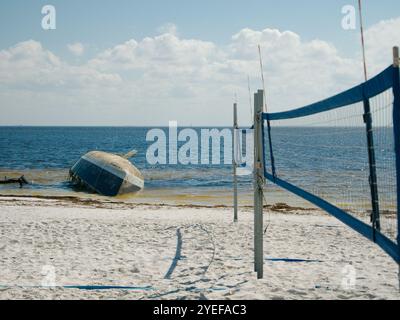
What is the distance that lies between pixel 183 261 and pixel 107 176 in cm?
1494

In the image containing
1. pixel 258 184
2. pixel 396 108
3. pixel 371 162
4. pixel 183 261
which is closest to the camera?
pixel 396 108

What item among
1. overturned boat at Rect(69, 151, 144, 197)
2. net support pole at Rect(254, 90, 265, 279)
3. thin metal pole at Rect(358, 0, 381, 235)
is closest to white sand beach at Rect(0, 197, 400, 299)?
net support pole at Rect(254, 90, 265, 279)

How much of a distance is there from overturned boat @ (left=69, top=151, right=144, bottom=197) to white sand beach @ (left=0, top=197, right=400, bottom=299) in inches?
385

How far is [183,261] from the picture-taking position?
7312mm

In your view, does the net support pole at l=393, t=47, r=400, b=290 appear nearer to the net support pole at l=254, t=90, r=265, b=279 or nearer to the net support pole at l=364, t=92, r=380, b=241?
the net support pole at l=364, t=92, r=380, b=241

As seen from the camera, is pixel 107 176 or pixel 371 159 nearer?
pixel 371 159

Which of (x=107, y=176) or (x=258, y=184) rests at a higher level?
(x=258, y=184)

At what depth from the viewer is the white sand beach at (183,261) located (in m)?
5.74

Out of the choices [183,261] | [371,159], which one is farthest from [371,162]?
[183,261]

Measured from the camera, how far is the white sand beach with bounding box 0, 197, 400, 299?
5742 mm

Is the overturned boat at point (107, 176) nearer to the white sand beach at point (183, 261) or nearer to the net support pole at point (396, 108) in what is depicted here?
the white sand beach at point (183, 261)

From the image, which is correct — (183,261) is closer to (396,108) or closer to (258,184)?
(258,184)
